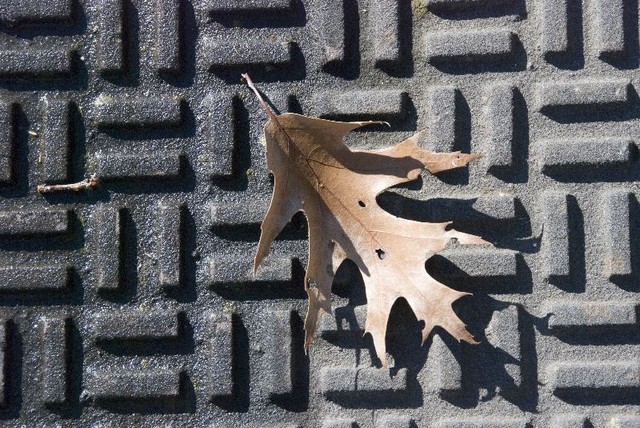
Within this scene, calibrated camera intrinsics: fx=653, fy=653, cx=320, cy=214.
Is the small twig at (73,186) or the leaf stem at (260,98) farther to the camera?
the small twig at (73,186)

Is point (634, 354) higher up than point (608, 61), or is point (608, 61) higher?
point (608, 61)

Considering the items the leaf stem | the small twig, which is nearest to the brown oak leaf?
the leaf stem

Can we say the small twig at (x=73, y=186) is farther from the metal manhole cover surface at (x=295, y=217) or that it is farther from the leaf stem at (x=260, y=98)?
the leaf stem at (x=260, y=98)

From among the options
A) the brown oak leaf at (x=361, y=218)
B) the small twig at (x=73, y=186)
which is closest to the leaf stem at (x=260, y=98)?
the brown oak leaf at (x=361, y=218)

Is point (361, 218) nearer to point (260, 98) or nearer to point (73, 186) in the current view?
point (260, 98)

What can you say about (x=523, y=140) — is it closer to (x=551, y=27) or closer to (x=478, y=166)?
(x=478, y=166)

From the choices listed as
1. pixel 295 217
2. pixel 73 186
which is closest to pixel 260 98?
pixel 295 217

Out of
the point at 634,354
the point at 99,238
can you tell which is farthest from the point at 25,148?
the point at 634,354
